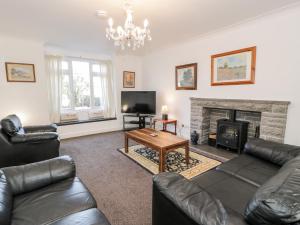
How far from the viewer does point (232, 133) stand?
341cm

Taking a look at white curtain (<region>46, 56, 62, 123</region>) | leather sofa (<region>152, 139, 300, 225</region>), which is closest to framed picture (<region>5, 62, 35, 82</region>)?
white curtain (<region>46, 56, 62, 123</region>)

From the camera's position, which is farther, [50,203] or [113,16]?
[113,16]

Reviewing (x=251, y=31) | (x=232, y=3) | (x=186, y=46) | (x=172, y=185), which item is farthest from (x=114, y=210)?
(x=186, y=46)

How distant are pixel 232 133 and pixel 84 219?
3.15 m

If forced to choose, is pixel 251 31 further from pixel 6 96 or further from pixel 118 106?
pixel 6 96

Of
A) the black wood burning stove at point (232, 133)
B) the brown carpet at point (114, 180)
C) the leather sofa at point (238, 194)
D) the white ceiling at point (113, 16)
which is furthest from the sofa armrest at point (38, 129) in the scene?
the black wood burning stove at point (232, 133)

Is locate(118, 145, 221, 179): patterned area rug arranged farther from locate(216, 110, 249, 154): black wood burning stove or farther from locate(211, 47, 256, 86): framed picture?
locate(211, 47, 256, 86): framed picture

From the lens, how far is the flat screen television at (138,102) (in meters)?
4.90

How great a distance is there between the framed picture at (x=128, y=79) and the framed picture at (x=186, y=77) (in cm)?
182

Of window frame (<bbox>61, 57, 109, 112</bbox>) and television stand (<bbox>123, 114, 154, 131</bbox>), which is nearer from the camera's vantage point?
window frame (<bbox>61, 57, 109, 112</bbox>)

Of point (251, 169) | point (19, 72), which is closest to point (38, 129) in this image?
point (19, 72)

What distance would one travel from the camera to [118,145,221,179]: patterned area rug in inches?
105

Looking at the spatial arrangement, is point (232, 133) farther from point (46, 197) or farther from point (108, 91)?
point (108, 91)

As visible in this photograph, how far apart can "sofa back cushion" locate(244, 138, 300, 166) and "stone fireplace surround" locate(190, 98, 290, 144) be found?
3.06 feet
